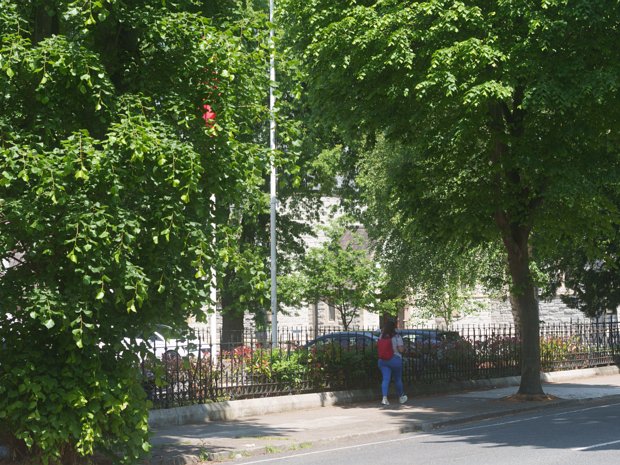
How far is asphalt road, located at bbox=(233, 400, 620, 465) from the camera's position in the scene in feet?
37.3

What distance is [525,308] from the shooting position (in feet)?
67.5

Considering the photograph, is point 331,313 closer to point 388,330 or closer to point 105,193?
point 388,330

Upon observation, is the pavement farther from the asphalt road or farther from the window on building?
the window on building

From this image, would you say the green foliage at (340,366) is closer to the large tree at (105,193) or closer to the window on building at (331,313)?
the large tree at (105,193)

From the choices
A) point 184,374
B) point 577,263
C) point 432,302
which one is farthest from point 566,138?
point 432,302

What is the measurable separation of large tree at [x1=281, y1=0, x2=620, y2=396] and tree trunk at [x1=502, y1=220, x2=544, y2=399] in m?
0.03

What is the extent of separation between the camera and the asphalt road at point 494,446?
11.4m

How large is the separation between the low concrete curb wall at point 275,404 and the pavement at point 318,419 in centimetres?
2

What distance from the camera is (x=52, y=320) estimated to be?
31.8ft

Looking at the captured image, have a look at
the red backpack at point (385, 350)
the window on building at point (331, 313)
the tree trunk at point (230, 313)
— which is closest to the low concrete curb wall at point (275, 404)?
the red backpack at point (385, 350)

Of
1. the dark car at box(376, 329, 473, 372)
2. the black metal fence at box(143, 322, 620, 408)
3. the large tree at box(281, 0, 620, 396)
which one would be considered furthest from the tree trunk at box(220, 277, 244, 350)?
the large tree at box(281, 0, 620, 396)

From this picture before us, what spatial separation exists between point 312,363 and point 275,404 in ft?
5.67

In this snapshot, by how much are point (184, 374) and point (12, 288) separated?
22.8ft

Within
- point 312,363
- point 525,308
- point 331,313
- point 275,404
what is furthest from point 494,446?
point 331,313
